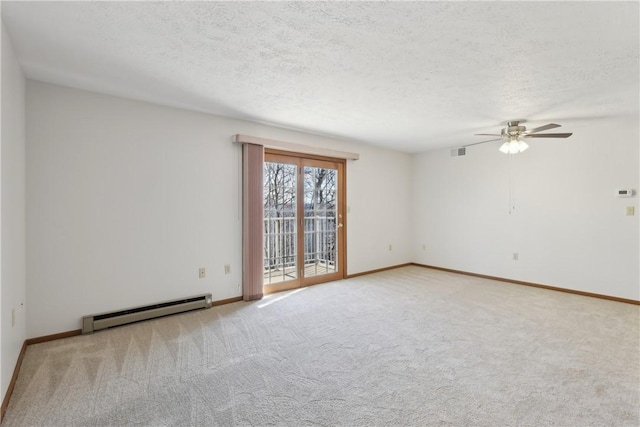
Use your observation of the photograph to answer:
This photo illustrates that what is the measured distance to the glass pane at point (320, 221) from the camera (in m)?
4.78

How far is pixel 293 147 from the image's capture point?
4398mm

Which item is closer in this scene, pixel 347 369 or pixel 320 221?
pixel 347 369

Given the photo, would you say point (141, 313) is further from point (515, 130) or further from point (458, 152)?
point (458, 152)

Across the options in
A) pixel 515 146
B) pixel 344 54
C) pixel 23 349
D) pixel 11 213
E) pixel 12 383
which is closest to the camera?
pixel 12 383

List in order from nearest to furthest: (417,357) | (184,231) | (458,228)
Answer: (417,357), (184,231), (458,228)

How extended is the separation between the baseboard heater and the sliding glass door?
1004 mm

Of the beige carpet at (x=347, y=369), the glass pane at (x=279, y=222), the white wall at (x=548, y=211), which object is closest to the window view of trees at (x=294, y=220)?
the glass pane at (x=279, y=222)

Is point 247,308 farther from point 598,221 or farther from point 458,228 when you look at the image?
point 598,221

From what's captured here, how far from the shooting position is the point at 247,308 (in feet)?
12.2

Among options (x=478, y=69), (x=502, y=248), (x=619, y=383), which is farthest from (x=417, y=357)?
(x=502, y=248)

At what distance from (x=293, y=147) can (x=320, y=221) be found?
1.31 m

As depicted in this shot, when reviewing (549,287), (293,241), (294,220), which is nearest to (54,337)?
(293,241)

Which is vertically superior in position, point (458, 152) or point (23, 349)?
point (458, 152)

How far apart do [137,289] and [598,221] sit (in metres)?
6.02
